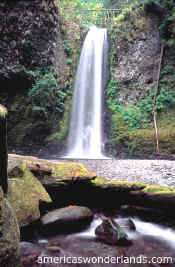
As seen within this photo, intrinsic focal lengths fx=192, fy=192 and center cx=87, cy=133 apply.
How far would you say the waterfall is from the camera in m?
12.5

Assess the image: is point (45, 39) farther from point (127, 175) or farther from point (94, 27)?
point (127, 175)

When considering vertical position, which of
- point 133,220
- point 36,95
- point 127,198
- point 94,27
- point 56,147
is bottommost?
point 133,220

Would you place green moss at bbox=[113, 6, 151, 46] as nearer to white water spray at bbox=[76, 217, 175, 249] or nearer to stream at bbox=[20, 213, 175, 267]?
white water spray at bbox=[76, 217, 175, 249]

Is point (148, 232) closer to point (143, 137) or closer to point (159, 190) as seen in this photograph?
point (159, 190)

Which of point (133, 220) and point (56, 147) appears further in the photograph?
point (56, 147)

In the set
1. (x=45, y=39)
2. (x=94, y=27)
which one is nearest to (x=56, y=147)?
(x=45, y=39)

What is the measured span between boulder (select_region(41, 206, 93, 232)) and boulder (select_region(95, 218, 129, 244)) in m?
0.39

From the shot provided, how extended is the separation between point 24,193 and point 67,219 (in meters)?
0.78

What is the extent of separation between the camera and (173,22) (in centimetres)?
1204

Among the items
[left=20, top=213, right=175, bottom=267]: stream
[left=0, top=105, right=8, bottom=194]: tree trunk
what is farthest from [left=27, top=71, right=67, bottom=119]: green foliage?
[left=0, top=105, right=8, bottom=194]: tree trunk

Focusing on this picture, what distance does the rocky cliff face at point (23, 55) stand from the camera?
10859 mm

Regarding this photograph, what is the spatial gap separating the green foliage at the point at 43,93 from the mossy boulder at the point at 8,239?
33.3ft

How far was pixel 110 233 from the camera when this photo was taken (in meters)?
2.62

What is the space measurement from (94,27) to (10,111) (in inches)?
477
